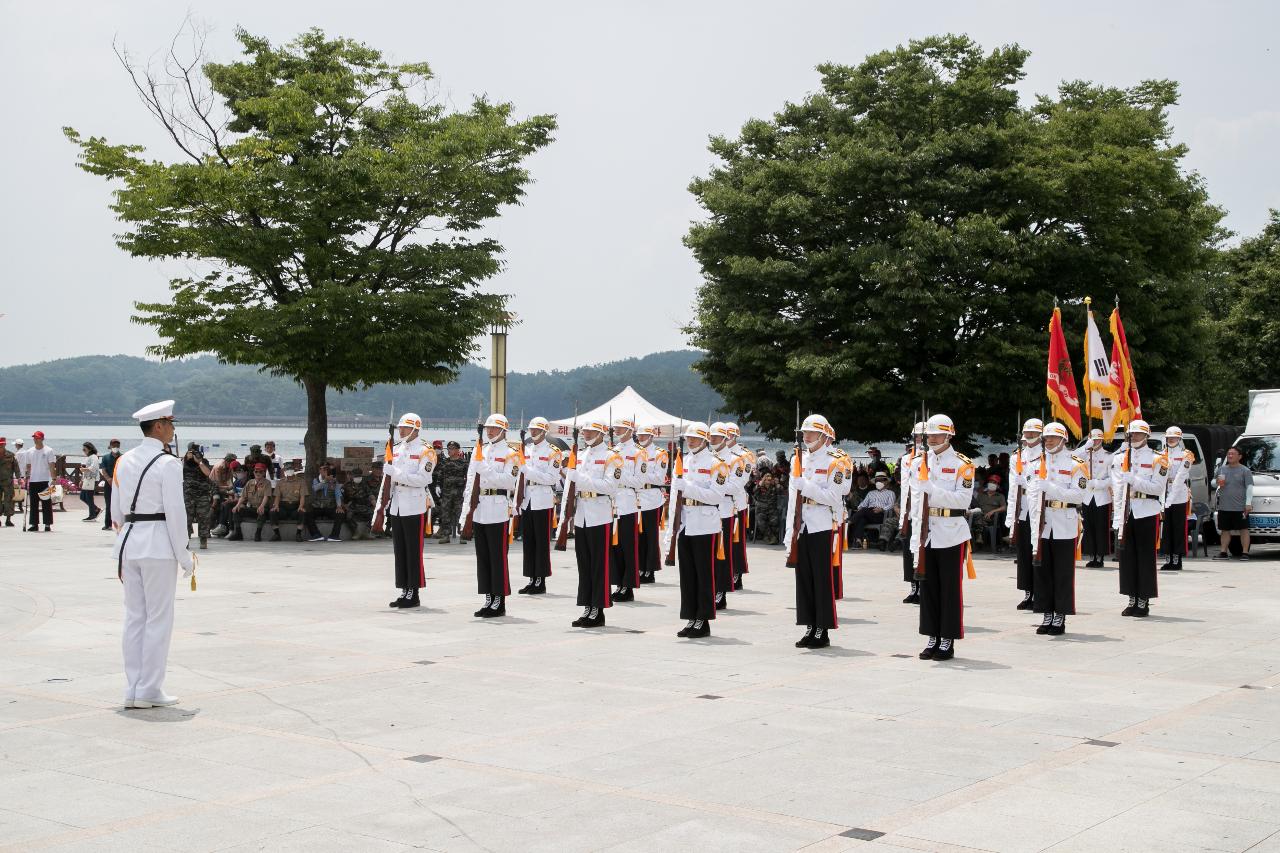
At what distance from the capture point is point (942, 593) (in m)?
11.9

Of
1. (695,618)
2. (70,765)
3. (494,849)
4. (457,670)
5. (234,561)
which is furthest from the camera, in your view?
(234,561)

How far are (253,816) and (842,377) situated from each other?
2021 cm

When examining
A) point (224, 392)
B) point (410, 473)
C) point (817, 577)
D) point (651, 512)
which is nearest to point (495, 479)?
point (410, 473)

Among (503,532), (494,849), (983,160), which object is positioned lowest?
(494,849)

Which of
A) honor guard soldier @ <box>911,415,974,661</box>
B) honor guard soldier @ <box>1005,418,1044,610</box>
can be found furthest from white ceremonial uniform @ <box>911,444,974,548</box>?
honor guard soldier @ <box>1005,418,1044,610</box>

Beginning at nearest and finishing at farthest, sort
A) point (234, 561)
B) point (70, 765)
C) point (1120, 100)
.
→ point (70, 765) → point (234, 561) → point (1120, 100)

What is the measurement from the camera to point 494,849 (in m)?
6.19

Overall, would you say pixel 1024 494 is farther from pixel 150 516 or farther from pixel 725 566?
pixel 150 516

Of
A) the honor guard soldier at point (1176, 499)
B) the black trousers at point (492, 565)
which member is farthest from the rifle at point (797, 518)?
the honor guard soldier at point (1176, 499)

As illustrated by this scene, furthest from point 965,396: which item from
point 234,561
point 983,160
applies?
point 234,561

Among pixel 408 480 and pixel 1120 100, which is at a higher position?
pixel 1120 100

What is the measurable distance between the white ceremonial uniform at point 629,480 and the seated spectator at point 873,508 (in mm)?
9348

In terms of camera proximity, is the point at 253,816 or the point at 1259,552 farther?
the point at 1259,552

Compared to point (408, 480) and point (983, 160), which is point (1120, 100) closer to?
point (983, 160)
